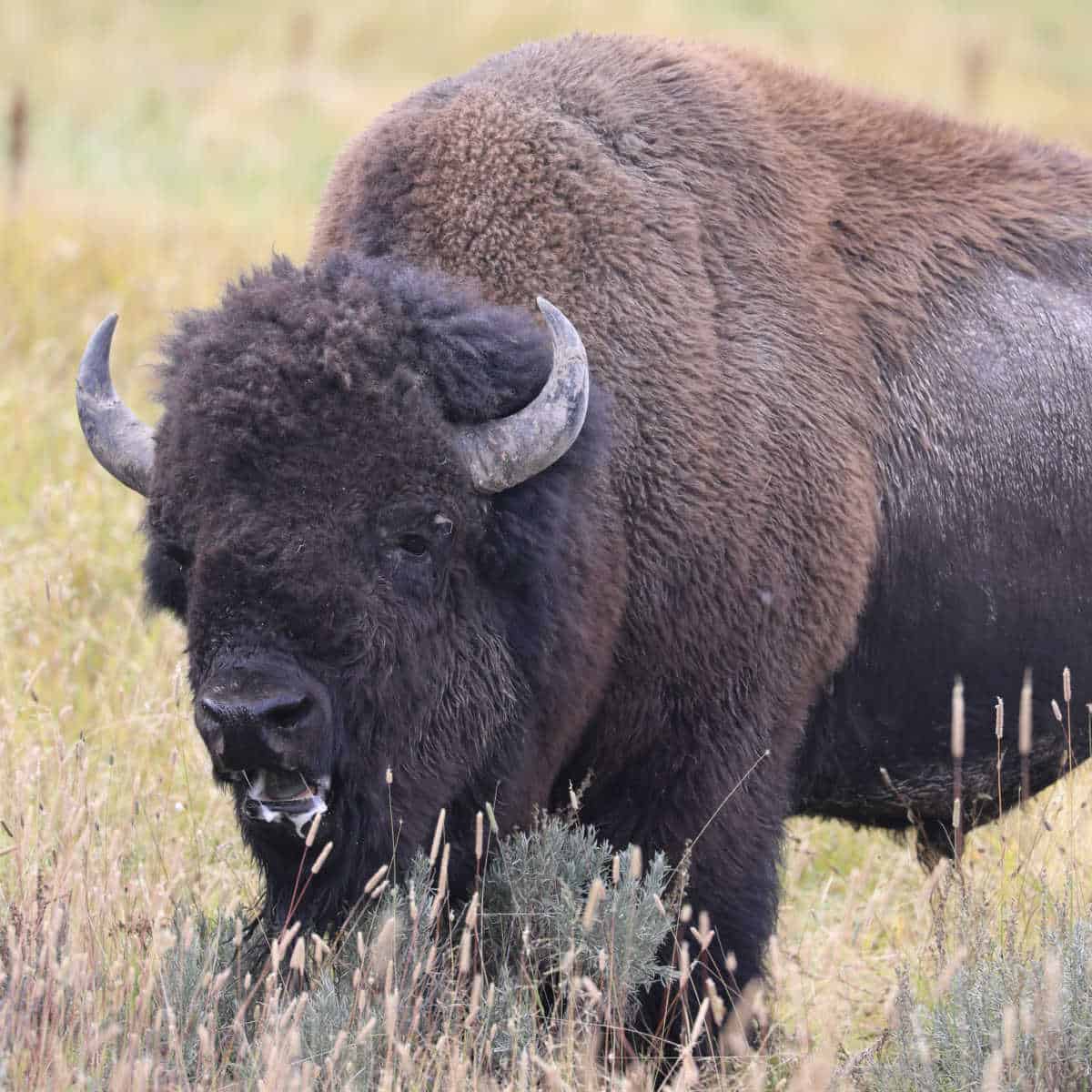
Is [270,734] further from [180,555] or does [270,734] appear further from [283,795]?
[180,555]

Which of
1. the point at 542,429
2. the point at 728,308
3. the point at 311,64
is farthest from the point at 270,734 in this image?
the point at 311,64

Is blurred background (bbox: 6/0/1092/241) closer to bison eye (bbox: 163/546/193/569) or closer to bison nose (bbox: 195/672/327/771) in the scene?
bison eye (bbox: 163/546/193/569)

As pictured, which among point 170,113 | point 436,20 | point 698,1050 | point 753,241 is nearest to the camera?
point 698,1050

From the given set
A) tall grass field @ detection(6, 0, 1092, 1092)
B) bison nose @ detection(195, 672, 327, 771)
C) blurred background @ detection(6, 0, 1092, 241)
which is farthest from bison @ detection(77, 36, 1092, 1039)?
blurred background @ detection(6, 0, 1092, 241)

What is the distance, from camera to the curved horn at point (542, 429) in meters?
3.23

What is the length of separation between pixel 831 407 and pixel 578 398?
37.0 inches

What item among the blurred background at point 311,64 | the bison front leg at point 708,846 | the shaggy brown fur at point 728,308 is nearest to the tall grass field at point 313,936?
the bison front leg at point 708,846

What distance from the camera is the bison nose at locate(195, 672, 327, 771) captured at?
2.93 meters

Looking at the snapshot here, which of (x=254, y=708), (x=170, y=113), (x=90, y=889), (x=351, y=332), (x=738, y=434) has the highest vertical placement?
(x=351, y=332)

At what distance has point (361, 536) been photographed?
315 cm

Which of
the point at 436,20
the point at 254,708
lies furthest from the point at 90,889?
the point at 436,20

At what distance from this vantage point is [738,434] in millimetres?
3729

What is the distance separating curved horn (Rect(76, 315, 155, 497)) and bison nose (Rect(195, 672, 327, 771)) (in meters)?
0.72

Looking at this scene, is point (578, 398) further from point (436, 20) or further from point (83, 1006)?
point (436, 20)
